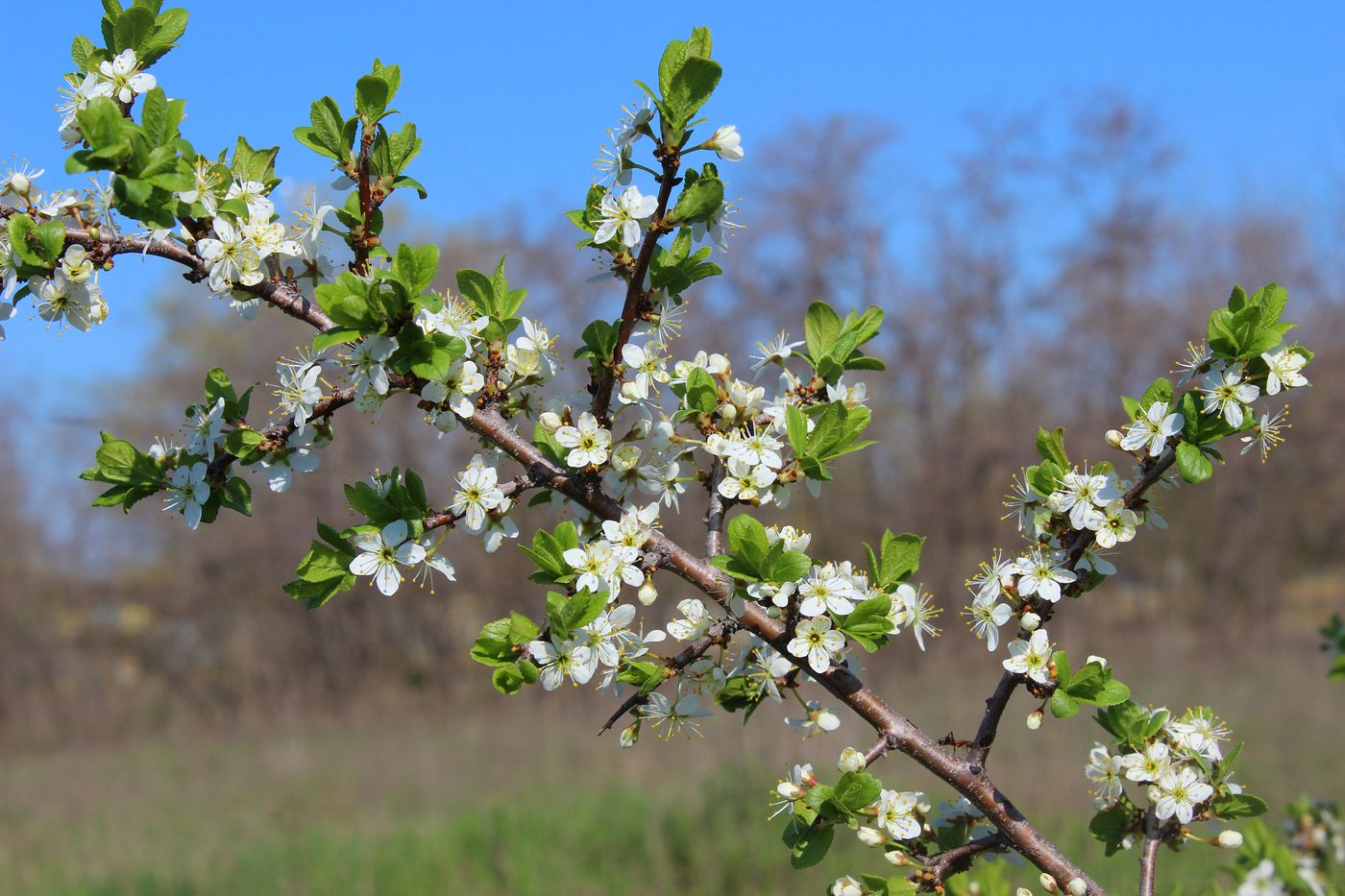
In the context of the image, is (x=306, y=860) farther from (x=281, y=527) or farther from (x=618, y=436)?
(x=281, y=527)

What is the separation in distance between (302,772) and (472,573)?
394cm

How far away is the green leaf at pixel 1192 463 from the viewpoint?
135 cm

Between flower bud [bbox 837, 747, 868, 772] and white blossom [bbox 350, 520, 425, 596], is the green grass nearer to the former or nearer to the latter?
flower bud [bbox 837, 747, 868, 772]

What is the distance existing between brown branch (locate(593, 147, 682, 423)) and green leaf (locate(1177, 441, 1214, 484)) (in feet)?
2.35

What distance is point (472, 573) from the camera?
42.2ft

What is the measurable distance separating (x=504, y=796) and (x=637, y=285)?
22.4 feet

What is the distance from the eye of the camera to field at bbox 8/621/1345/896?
5.57 meters

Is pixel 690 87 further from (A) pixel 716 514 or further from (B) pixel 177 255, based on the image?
(B) pixel 177 255

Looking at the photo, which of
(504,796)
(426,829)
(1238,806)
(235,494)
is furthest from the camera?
(504,796)

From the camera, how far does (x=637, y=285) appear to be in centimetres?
149

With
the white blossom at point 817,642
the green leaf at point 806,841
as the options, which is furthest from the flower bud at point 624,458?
the green leaf at point 806,841

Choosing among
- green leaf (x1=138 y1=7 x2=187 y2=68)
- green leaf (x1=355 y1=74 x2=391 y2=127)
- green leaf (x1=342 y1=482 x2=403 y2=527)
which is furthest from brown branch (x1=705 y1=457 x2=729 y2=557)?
green leaf (x1=138 y1=7 x2=187 y2=68)

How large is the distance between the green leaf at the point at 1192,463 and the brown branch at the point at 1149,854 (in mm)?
522

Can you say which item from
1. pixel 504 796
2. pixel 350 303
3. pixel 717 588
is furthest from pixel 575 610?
pixel 504 796
